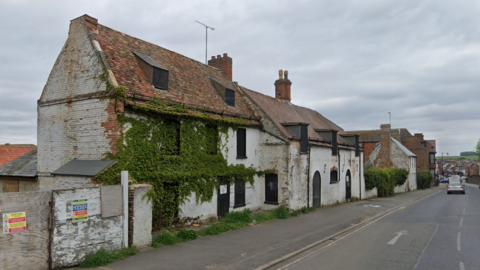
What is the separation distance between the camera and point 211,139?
15609 millimetres

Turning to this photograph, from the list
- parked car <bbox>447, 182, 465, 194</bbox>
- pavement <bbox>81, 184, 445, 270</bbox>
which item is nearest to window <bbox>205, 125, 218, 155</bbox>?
pavement <bbox>81, 184, 445, 270</bbox>

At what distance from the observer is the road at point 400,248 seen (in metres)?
8.91

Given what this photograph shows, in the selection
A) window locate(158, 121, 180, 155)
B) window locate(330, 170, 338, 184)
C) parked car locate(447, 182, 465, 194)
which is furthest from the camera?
parked car locate(447, 182, 465, 194)

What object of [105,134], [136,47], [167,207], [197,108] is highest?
[136,47]

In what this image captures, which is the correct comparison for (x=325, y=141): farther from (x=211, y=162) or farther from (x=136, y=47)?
(x=136, y=47)

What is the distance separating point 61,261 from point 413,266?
930 cm

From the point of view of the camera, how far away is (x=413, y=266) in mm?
8703

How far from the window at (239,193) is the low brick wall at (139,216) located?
715cm

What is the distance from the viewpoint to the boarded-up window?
13711mm

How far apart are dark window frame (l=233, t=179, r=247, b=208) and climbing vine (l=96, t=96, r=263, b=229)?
1.12m

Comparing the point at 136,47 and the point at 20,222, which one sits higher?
the point at 136,47

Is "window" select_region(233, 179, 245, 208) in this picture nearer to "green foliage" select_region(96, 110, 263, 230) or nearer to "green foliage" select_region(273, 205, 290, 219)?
"green foliage" select_region(96, 110, 263, 230)

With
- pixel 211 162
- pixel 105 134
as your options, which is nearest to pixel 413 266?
pixel 211 162

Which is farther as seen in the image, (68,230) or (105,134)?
(105,134)
